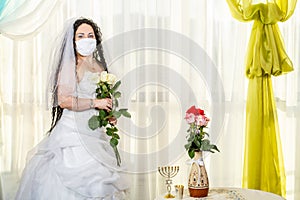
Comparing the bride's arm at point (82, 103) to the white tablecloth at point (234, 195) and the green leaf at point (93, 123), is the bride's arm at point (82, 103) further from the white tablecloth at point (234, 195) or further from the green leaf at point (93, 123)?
the white tablecloth at point (234, 195)

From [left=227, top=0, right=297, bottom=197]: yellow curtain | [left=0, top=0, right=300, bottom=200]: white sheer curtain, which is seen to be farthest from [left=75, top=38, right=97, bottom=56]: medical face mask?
[left=227, top=0, right=297, bottom=197]: yellow curtain

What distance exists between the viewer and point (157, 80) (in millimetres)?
3051

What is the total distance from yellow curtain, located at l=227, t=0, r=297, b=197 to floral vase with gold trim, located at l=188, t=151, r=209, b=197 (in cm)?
84

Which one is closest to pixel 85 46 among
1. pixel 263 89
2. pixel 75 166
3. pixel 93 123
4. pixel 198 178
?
pixel 93 123

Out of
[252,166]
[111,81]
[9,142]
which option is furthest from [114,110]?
[252,166]

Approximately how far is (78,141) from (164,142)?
30.8 inches

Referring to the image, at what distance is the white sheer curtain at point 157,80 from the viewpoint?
2904 millimetres

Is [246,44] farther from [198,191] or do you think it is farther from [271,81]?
[198,191]

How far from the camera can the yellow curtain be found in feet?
9.87

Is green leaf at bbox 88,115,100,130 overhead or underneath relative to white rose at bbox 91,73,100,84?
underneath

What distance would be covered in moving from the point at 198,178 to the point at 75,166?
2.06 feet

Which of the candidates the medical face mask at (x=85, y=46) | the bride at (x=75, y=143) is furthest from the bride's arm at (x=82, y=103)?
the medical face mask at (x=85, y=46)

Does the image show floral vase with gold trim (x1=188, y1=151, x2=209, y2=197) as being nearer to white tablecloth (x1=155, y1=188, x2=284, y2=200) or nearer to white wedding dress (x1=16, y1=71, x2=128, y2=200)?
white tablecloth (x1=155, y1=188, x2=284, y2=200)

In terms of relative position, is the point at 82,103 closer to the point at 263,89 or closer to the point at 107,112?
the point at 107,112
